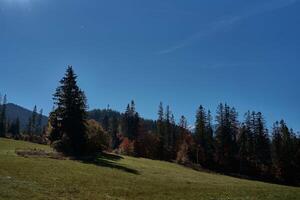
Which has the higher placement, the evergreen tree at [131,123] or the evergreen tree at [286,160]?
the evergreen tree at [131,123]

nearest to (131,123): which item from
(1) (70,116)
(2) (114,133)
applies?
(2) (114,133)

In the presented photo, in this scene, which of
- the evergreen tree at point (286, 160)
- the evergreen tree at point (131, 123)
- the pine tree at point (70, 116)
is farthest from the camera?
the evergreen tree at point (131, 123)

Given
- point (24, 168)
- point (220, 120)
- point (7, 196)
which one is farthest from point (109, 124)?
point (7, 196)

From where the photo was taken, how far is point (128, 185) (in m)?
33.3

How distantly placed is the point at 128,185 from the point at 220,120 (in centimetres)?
8477

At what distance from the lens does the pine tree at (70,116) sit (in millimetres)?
63844

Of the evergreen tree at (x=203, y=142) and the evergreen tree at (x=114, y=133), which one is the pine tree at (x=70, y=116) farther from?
the evergreen tree at (x=114, y=133)

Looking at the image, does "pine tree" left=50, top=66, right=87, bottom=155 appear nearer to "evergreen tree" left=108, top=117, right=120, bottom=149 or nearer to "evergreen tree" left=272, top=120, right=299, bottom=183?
"evergreen tree" left=272, top=120, right=299, bottom=183

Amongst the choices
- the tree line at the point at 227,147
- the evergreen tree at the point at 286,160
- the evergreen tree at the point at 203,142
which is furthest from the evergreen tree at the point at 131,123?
the evergreen tree at the point at 286,160

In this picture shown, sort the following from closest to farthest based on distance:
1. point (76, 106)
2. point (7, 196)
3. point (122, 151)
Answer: point (7, 196)
point (76, 106)
point (122, 151)

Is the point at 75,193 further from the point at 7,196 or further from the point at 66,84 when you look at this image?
the point at 66,84

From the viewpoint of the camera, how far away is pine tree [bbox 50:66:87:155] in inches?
2514

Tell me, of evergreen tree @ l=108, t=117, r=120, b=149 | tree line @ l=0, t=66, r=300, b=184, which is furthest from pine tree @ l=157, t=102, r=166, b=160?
evergreen tree @ l=108, t=117, r=120, b=149

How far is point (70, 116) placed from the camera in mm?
65688
